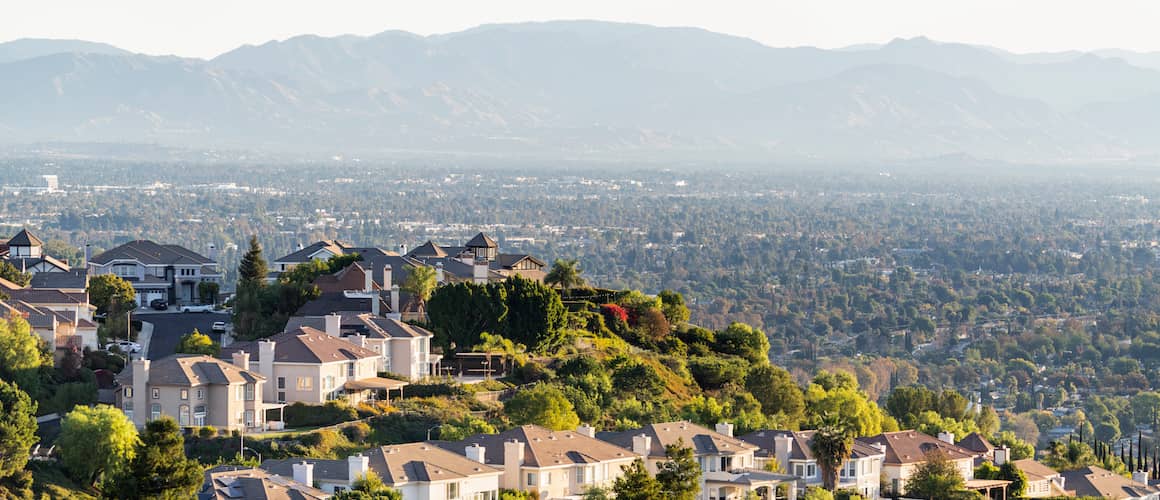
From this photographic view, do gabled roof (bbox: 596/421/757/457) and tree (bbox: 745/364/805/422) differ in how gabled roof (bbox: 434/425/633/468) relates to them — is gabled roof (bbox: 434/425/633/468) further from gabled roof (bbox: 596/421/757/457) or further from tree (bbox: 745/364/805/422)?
tree (bbox: 745/364/805/422)

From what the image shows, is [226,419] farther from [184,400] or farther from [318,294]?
[318,294]

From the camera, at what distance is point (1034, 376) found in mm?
150875

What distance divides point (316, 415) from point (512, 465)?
28.2 ft

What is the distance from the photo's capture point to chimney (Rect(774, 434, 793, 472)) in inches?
2539

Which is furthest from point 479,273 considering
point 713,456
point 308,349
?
point 713,456

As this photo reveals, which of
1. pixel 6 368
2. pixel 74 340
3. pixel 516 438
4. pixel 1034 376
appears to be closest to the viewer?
pixel 516 438

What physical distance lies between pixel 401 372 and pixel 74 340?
31.5ft

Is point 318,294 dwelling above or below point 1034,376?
above

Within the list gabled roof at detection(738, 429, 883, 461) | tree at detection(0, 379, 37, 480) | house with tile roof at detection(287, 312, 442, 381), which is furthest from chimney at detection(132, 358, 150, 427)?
gabled roof at detection(738, 429, 883, 461)

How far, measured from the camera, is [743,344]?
8888 cm

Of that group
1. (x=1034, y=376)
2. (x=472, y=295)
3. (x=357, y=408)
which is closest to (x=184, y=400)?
(x=357, y=408)

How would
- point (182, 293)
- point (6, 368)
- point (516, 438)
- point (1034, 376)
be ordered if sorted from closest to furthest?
point (516, 438), point (6, 368), point (182, 293), point (1034, 376)

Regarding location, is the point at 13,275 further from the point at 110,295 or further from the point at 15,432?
the point at 15,432

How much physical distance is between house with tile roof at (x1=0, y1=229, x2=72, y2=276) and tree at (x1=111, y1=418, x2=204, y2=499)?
115 feet
